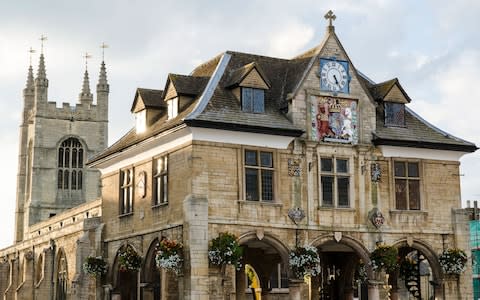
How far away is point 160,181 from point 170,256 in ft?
14.4

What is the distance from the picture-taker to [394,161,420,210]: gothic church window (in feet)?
123

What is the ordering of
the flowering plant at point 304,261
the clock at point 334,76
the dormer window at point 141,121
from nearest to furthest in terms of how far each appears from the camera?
the flowering plant at point 304,261 → the clock at point 334,76 → the dormer window at point 141,121

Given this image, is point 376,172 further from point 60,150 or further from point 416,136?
point 60,150

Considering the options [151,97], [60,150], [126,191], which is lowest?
[126,191]

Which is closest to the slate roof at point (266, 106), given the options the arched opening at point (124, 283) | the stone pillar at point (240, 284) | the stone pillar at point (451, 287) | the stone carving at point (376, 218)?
the stone carving at point (376, 218)

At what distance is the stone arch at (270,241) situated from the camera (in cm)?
3394

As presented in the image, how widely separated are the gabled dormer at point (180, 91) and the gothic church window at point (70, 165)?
7566 cm

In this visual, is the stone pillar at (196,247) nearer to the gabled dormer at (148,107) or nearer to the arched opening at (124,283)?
the gabled dormer at (148,107)

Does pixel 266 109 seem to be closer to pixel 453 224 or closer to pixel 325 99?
pixel 325 99

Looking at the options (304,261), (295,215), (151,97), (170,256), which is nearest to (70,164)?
(151,97)

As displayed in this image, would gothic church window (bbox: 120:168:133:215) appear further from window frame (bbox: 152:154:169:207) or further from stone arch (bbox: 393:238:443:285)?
stone arch (bbox: 393:238:443:285)

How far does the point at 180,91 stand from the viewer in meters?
36.2

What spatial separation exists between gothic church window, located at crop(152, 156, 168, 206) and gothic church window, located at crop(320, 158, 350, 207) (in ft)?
19.8

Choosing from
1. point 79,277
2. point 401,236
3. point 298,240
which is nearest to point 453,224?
point 401,236
